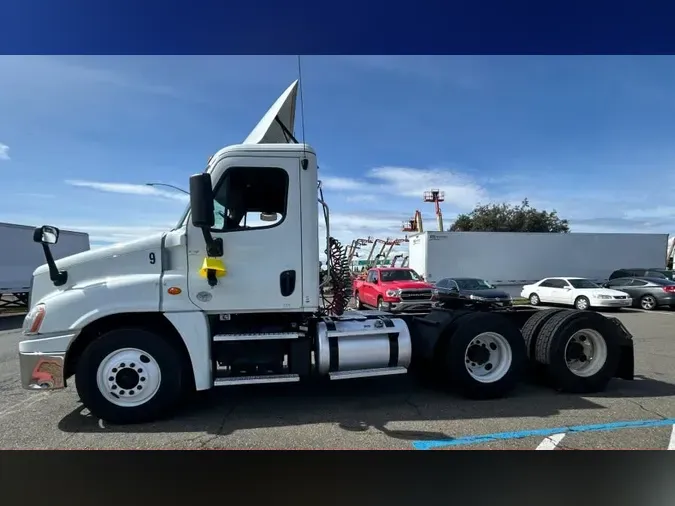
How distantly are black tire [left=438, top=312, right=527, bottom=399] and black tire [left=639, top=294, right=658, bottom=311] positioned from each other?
56.3 ft

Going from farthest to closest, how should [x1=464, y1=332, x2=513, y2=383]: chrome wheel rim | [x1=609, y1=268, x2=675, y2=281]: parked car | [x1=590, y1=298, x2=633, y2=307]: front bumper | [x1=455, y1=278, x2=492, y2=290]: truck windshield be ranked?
[x1=609, y1=268, x2=675, y2=281]: parked car < [x1=590, y1=298, x2=633, y2=307]: front bumper < [x1=455, y1=278, x2=492, y2=290]: truck windshield < [x1=464, y1=332, x2=513, y2=383]: chrome wheel rim

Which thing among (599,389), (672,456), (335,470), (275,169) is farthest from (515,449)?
(275,169)

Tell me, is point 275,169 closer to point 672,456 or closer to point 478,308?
point 478,308

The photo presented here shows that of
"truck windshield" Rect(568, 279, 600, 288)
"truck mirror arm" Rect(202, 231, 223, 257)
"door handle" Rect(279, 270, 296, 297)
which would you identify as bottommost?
"truck windshield" Rect(568, 279, 600, 288)

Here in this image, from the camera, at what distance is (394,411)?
16.5ft

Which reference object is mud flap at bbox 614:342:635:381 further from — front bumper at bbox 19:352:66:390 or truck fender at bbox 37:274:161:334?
front bumper at bbox 19:352:66:390

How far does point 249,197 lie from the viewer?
5191mm

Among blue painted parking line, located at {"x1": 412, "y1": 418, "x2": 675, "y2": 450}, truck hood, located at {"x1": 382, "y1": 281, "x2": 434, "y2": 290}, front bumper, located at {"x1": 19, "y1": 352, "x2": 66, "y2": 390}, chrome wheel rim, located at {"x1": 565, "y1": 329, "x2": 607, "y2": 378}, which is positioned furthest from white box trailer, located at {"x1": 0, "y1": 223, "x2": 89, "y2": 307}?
chrome wheel rim, located at {"x1": 565, "y1": 329, "x2": 607, "y2": 378}

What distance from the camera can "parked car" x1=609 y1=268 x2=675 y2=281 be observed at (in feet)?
69.2

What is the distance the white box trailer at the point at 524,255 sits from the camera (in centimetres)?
2134

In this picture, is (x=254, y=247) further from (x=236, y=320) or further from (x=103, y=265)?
(x=103, y=265)
